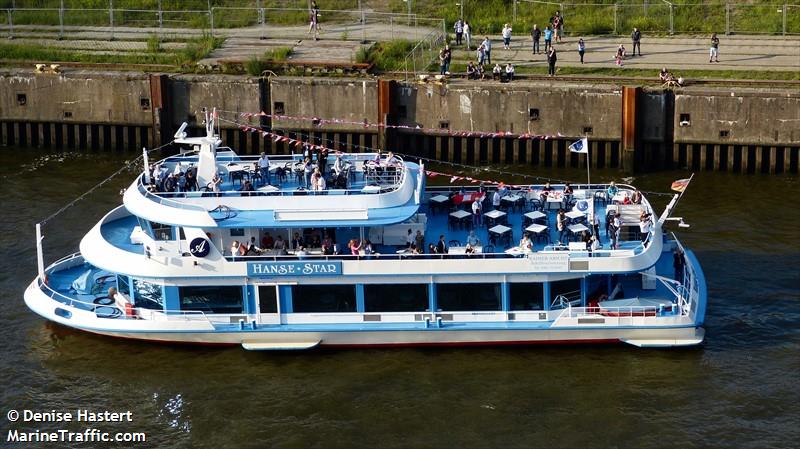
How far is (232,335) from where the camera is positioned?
39.8 meters

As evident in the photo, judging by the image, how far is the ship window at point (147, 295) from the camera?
40.1 meters

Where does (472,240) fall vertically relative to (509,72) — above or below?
below

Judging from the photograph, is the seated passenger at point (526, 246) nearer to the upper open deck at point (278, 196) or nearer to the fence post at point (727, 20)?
the upper open deck at point (278, 196)

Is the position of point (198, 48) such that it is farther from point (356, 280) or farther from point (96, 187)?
point (356, 280)

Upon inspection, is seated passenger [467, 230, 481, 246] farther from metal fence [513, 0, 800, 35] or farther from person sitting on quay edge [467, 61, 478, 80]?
metal fence [513, 0, 800, 35]

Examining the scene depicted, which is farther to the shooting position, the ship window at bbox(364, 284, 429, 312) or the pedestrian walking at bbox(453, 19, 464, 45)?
the pedestrian walking at bbox(453, 19, 464, 45)

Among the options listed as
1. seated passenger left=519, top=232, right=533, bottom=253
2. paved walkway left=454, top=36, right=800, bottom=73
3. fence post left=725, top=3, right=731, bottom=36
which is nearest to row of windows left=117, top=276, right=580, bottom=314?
seated passenger left=519, top=232, right=533, bottom=253

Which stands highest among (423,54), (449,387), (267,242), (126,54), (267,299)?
(126,54)

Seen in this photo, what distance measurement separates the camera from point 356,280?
128 ft

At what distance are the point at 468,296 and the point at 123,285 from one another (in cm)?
1072

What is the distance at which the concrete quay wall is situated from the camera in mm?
56000

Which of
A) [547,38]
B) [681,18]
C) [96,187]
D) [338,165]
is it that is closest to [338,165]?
[338,165]

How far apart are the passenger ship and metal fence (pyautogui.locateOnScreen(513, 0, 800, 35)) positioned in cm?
2944

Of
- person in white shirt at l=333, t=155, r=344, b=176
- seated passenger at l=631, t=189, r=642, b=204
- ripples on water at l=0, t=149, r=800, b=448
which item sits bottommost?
ripples on water at l=0, t=149, r=800, b=448
